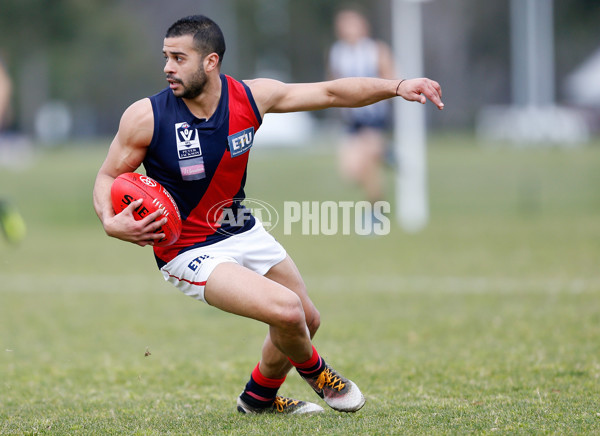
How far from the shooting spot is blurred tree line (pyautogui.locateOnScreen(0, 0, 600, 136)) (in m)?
36.7

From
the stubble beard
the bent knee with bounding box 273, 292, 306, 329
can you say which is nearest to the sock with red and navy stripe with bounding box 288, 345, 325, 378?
the bent knee with bounding box 273, 292, 306, 329

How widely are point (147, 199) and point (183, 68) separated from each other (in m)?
0.72

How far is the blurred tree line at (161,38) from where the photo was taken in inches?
1444

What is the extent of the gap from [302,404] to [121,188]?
5.00ft

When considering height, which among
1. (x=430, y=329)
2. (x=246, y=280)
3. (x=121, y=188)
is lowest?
(x=430, y=329)

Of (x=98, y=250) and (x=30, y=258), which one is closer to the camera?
(x=30, y=258)

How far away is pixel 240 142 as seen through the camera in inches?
175

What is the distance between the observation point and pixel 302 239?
13250mm

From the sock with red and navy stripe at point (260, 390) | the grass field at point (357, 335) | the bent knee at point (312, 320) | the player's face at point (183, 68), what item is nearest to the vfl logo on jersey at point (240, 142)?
the player's face at point (183, 68)

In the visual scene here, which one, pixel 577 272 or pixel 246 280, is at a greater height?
pixel 246 280

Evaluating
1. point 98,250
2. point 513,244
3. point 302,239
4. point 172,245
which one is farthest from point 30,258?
point 172,245

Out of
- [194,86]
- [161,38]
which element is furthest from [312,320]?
[161,38]

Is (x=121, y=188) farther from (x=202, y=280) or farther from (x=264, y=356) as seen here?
(x=264, y=356)

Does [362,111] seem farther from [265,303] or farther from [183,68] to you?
[265,303]
